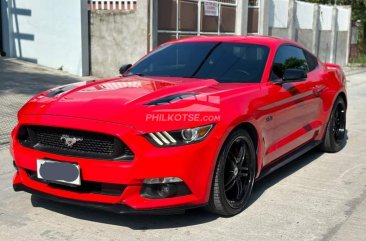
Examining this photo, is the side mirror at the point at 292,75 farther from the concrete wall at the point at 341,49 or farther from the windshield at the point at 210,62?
the concrete wall at the point at 341,49

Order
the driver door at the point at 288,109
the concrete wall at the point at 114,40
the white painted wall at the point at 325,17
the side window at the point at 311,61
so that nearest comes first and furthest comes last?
the driver door at the point at 288,109, the side window at the point at 311,61, the concrete wall at the point at 114,40, the white painted wall at the point at 325,17

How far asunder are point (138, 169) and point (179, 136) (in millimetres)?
382

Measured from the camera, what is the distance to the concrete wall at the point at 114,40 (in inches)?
482

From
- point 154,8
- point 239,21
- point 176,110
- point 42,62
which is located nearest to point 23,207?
point 176,110

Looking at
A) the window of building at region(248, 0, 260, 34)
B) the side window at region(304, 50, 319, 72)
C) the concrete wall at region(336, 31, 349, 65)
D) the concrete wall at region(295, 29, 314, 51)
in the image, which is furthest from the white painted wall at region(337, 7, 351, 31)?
the side window at region(304, 50, 319, 72)

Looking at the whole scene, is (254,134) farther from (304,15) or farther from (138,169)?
(304,15)

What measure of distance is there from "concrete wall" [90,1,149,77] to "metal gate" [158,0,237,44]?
0.61m

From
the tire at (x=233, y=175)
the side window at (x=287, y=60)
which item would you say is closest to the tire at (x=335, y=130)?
the side window at (x=287, y=60)

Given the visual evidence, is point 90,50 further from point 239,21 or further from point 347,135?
point 347,135

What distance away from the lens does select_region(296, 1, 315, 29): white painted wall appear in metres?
20.3

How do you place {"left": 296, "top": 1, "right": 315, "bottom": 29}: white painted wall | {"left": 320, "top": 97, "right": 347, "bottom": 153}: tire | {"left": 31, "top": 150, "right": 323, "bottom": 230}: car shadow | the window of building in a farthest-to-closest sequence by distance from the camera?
{"left": 296, "top": 1, "right": 315, "bottom": 29}: white painted wall
the window of building
{"left": 320, "top": 97, "right": 347, "bottom": 153}: tire
{"left": 31, "top": 150, "right": 323, "bottom": 230}: car shadow

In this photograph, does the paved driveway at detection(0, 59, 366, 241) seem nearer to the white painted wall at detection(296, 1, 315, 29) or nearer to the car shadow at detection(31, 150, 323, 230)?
the car shadow at detection(31, 150, 323, 230)

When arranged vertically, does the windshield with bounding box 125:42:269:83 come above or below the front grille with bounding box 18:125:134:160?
above

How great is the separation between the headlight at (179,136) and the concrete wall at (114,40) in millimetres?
8630
